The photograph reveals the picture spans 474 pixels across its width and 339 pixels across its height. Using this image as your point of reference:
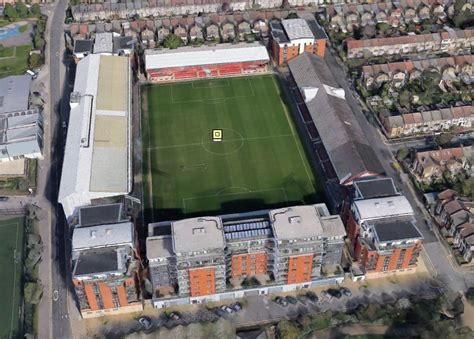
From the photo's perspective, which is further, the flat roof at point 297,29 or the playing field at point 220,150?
the flat roof at point 297,29

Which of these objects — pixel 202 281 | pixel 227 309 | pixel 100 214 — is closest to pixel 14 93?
pixel 100 214

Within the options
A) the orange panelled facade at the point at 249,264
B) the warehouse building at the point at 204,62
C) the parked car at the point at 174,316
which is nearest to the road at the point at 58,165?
the parked car at the point at 174,316

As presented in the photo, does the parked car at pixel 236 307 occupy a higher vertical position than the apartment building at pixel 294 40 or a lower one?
lower

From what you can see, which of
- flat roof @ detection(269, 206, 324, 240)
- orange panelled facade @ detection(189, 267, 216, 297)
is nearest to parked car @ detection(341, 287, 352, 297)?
flat roof @ detection(269, 206, 324, 240)

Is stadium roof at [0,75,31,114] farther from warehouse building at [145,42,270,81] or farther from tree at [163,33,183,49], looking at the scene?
tree at [163,33,183,49]

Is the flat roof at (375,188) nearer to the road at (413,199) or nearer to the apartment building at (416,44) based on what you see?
the road at (413,199)

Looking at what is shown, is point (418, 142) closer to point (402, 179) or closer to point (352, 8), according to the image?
point (402, 179)
